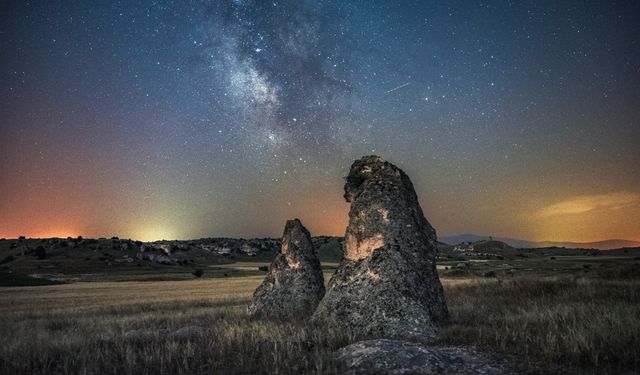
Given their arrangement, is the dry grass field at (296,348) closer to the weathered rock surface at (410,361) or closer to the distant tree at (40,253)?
the weathered rock surface at (410,361)

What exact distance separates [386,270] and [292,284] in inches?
272

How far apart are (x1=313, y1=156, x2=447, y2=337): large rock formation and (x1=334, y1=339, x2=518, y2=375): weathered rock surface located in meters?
3.95

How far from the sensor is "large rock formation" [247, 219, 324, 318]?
19203 millimetres

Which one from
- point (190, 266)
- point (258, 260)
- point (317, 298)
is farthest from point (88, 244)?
point (317, 298)

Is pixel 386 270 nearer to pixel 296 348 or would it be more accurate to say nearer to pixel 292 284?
pixel 296 348

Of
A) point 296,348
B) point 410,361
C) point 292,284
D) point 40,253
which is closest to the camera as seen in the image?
point 410,361

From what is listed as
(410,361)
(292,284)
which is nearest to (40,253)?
(292,284)

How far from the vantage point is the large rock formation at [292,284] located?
19.2 m

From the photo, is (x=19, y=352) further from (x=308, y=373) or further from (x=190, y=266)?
(x=190, y=266)

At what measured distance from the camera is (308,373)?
7.25 meters

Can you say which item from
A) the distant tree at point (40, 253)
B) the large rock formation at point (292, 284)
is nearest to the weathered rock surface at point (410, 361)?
the large rock formation at point (292, 284)

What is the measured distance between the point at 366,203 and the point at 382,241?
1.81 m

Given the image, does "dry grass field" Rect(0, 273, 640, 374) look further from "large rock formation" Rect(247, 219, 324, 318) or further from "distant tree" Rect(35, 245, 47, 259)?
"distant tree" Rect(35, 245, 47, 259)

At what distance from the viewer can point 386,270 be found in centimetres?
1422
